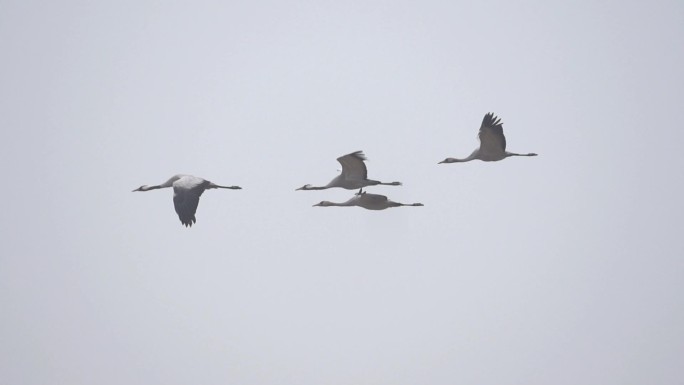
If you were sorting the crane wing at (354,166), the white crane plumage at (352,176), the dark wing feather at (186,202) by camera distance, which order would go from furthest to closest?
the white crane plumage at (352,176) → the crane wing at (354,166) → the dark wing feather at (186,202)

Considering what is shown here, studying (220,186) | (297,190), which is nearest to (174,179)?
(220,186)

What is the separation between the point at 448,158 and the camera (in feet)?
123

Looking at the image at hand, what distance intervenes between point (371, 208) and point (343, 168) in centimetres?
196

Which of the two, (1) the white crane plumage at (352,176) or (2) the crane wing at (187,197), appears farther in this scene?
(1) the white crane plumage at (352,176)

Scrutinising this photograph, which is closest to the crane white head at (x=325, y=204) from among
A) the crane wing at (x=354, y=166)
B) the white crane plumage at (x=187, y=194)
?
the crane wing at (x=354, y=166)

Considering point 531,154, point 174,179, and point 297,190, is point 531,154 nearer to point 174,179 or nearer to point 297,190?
point 297,190

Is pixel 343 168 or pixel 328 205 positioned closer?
pixel 343 168

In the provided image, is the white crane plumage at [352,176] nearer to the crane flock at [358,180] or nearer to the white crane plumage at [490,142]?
the crane flock at [358,180]

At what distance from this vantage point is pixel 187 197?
107ft

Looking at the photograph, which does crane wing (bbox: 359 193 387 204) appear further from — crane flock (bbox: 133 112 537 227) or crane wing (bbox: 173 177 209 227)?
crane wing (bbox: 173 177 209 227)

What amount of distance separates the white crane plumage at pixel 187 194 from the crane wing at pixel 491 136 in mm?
7457

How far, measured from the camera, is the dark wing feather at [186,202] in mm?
31922

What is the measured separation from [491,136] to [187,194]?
8473mm

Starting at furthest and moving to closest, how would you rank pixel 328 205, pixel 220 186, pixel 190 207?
pixel 328 205
pixel 220 186
pixel 190 207
